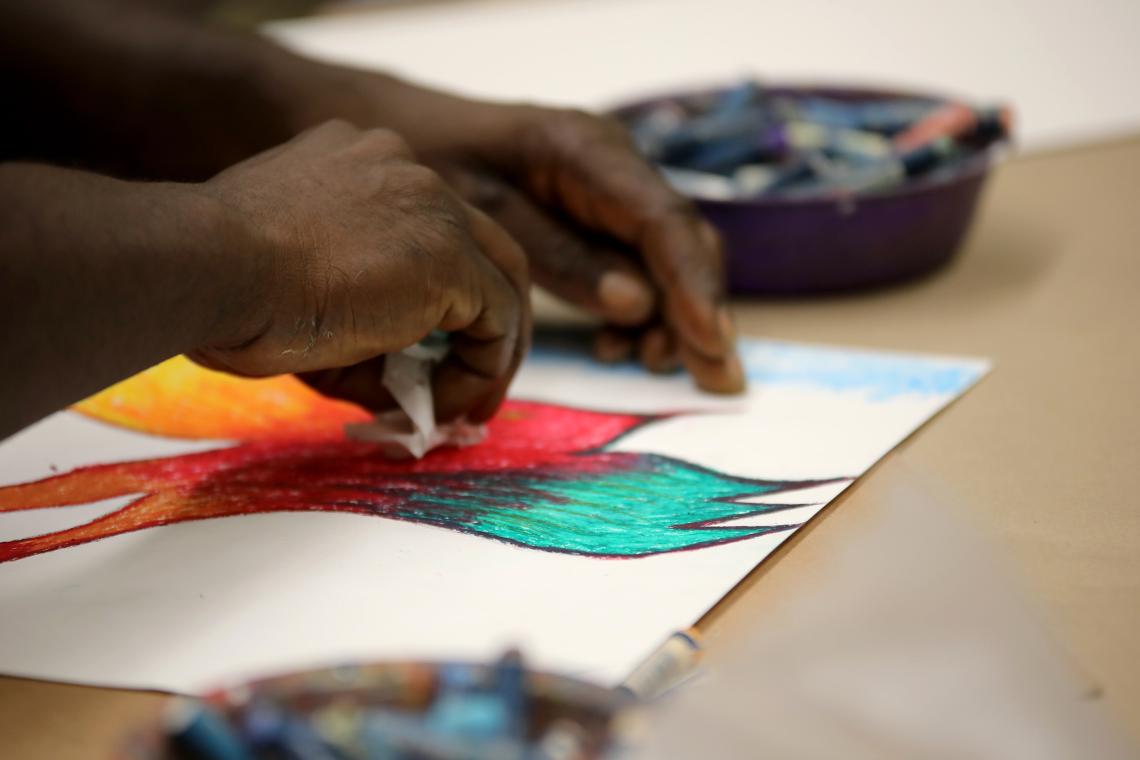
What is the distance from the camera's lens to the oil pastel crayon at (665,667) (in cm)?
48

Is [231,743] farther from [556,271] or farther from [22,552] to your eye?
[556,271]

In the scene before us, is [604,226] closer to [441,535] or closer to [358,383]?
[358,383]

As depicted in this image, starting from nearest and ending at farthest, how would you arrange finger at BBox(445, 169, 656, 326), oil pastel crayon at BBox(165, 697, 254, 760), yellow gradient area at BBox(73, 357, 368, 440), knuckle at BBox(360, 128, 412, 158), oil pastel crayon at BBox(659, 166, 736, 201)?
oil pastel crayon at BBox(165, 697, 254, 760)
knuckle at BBox(360, 128, 412, 158)
yellow gradient area at BBox(73, 357, 368, 440)
finger at BBox(445, 169, 656, 326)
oil pastel crayon at BBox(659, 166, 736, 201)

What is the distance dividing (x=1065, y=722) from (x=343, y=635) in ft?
1.02

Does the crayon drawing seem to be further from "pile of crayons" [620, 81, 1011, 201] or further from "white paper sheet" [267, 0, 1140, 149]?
"white paper sheet" [267, 0, 1140, 149]

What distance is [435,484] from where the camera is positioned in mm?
705

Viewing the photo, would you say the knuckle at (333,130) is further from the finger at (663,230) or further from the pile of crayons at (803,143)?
the pile of crayons at (803,143)

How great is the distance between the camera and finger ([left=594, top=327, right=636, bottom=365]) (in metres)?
0.94

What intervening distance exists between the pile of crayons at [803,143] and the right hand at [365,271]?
13.0 inches

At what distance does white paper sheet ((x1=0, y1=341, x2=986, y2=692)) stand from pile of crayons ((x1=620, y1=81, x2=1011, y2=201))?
224 millimetres

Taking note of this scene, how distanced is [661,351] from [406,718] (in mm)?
561

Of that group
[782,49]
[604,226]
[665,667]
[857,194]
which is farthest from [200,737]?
[782,49]

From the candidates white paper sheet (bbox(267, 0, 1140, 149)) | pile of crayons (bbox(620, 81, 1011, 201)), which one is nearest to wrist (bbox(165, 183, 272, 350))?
pile of crayons (bbox(620, 81, 1011, 201))

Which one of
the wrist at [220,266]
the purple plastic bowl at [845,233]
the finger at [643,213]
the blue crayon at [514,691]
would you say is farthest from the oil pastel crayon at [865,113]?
the blue crayon at [514,691]
